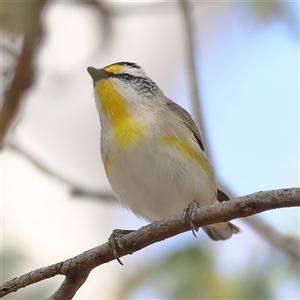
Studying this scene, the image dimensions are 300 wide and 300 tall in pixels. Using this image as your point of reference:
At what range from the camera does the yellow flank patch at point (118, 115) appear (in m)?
3.50

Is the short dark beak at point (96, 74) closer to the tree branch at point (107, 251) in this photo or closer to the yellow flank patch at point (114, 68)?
the yellow flank patch at point (114, 68)

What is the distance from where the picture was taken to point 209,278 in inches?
162

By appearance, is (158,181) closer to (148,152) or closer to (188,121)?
(148,152)

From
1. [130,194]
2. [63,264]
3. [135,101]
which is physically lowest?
[63,264]

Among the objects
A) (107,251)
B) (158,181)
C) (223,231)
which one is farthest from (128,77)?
(107,251)

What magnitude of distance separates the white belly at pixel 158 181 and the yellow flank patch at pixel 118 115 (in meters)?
0.09

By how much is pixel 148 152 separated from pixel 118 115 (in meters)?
0.38

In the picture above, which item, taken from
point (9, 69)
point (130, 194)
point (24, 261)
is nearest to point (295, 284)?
Answer: point (130, 194)

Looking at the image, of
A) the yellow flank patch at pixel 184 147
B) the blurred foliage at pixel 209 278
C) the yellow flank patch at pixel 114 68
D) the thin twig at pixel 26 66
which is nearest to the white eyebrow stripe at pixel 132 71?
the yellow flank patch at pixel 114 68

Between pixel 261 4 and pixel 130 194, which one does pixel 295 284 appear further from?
pixel 261 4

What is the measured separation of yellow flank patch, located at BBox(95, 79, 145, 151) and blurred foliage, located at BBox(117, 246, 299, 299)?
3.91 feet

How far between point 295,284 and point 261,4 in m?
2.10

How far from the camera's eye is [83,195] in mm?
4328

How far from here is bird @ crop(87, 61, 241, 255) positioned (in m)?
3.48
